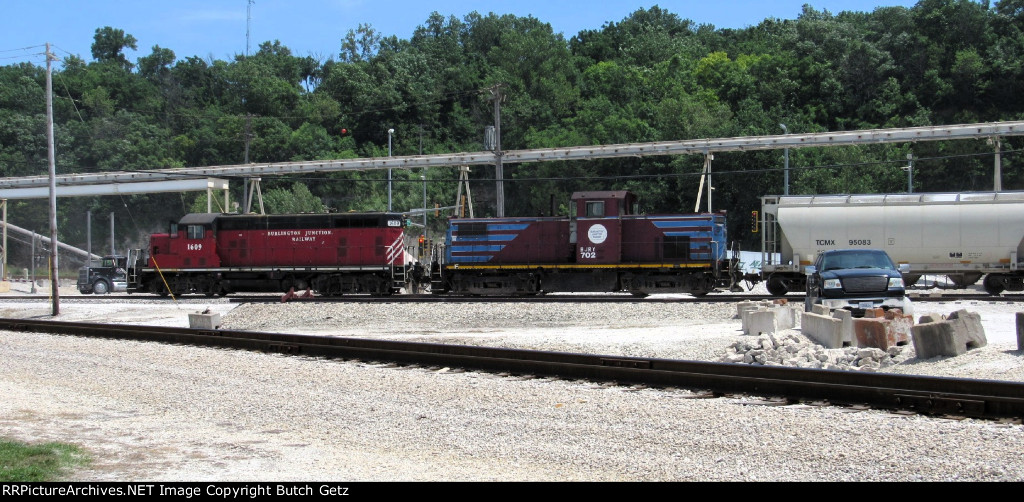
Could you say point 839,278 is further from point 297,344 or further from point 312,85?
point 312,85

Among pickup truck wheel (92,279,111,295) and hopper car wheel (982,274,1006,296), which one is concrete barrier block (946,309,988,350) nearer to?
hopper car wheel (982,274,1006,296)

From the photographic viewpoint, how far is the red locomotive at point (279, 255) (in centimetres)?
3256

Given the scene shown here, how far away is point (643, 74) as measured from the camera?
88812mm

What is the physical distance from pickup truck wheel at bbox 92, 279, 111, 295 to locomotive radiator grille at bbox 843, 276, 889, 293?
39.3m

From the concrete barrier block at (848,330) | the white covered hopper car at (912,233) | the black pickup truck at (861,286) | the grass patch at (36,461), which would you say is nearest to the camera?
the grass patch at (36,461)

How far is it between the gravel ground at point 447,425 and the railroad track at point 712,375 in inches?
13.2

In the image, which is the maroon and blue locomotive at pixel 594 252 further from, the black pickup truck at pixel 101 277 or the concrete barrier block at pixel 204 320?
the black pickup truck at pixel 101 277

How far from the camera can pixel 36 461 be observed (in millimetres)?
7348

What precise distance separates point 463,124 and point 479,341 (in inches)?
2912

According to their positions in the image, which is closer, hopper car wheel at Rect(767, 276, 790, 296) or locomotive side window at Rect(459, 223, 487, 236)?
hopper car wheel at Rect(767, 276, 790, 296)

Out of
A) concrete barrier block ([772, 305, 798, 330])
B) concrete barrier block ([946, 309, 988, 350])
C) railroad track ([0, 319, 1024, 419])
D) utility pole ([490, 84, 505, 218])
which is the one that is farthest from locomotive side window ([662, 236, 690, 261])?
concrete barrier block ([946, 309, 988, 350])

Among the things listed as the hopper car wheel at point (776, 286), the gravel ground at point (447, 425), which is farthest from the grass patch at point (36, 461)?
the hopper car wheel at point (776, 286)

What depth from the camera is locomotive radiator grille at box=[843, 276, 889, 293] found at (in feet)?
59.0

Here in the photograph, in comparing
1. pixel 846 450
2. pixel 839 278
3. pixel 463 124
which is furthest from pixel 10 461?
pixel 463 124
